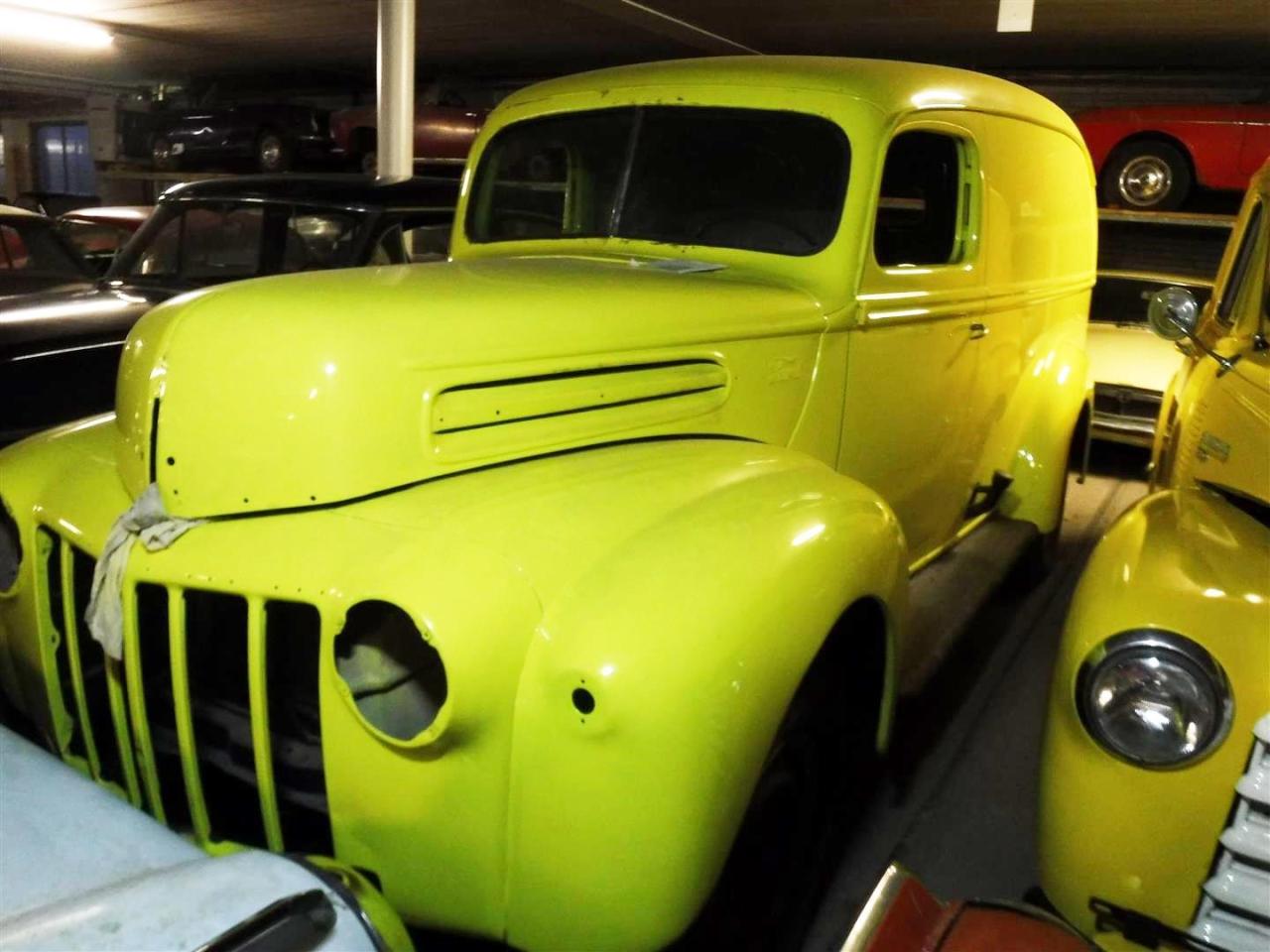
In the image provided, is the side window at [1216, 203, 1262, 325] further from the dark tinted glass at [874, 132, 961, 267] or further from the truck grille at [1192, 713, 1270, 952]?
the truck grille at [1192, 713, 1270, 952]

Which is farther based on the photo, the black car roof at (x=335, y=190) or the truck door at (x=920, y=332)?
the black car roof at (x=335, y=190)

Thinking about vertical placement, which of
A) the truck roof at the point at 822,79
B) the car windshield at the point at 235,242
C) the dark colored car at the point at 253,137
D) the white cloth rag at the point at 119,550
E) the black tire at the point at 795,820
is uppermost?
the dark colored car at the point at 253,137

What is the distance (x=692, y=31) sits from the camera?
8.00m

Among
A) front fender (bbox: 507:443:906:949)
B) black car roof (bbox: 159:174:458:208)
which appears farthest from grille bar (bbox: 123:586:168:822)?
black car roof (bbox: 159:174:458:208)

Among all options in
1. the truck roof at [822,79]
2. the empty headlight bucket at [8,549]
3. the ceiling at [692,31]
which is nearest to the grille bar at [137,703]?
the empty headlight bucket at [8,549]

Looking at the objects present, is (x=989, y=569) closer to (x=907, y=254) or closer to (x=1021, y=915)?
(x=907, y=254)

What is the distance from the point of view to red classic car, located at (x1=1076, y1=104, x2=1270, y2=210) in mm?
7473

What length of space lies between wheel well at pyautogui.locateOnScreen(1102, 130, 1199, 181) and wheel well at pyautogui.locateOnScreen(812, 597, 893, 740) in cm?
702

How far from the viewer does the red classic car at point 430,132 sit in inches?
344

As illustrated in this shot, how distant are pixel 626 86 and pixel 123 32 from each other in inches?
346

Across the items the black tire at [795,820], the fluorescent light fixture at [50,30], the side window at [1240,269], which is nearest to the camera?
the black tire at [795,820]

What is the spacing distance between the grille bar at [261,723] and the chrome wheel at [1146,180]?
321 inches

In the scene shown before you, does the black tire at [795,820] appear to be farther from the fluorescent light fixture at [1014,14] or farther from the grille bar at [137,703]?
the fluorescent light fixture at [1014,14]

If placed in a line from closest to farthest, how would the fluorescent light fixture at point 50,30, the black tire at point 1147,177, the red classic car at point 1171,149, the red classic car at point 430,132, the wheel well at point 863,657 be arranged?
the wheel well at point 863,657, the red classic car at point 1171,149, the black tire at point 1147,177, the red classic car at point 430,132, the fluorescent light fixture at point 50,30
